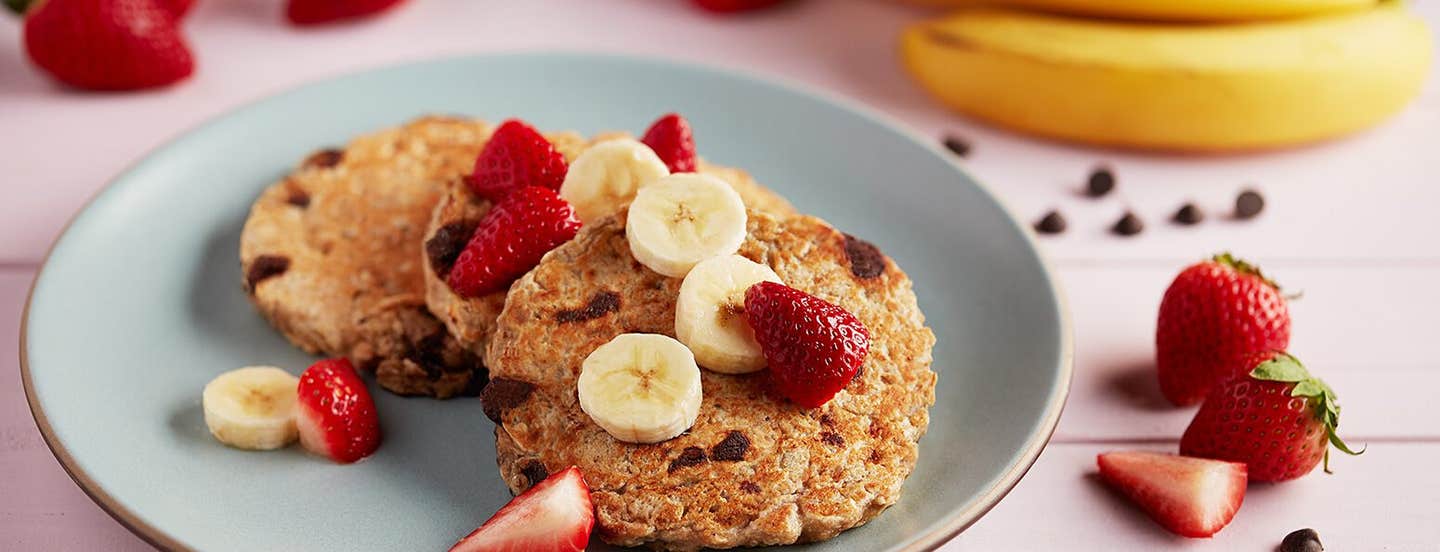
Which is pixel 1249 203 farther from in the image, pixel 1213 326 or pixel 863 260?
pixel 863 260

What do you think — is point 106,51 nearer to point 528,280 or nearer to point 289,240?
point 289,240

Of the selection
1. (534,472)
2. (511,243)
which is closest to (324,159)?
(511,243)

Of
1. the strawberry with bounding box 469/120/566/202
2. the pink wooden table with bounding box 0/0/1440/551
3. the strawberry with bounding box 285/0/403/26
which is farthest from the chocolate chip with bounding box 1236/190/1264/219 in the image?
the strawberry with bounding box 285/0/403/26

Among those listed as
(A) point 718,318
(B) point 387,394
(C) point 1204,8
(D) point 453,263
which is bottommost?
(B) point 387,394

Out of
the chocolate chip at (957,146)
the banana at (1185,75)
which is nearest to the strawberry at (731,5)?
the banana at (1185,75)

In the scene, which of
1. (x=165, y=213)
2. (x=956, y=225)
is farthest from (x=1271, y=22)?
(x=165, y=213)

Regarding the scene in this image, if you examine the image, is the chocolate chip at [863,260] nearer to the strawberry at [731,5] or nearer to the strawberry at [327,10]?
the strawberry at [731,5]

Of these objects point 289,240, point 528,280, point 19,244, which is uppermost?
point 528,280
